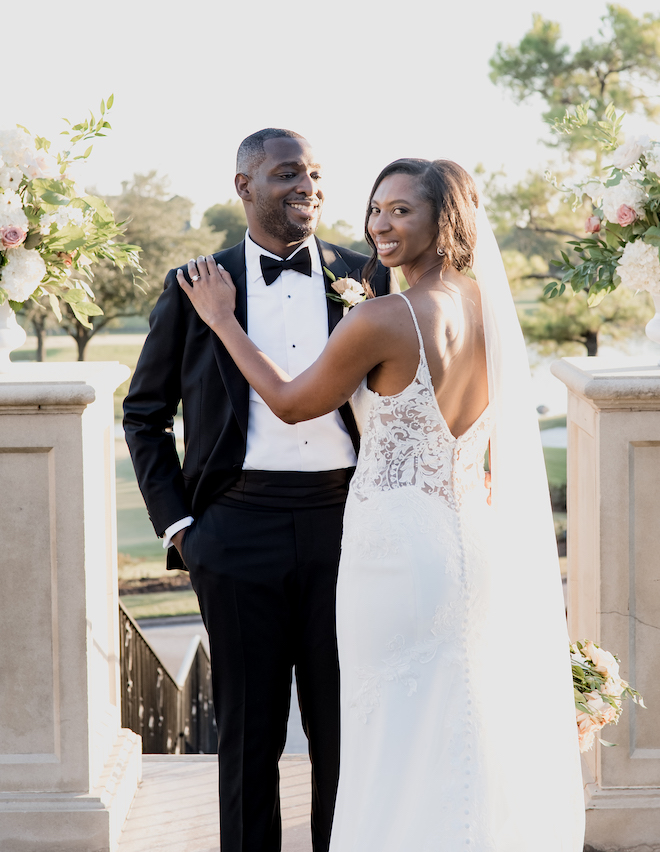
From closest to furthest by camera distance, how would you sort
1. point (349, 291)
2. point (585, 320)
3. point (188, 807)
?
point (349, 291)
point (188, 807)
point (585, 320)

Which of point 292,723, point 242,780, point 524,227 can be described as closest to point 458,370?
point 242,780

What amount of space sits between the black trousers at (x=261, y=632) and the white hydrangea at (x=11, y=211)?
127 cm

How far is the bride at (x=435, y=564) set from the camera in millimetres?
2482

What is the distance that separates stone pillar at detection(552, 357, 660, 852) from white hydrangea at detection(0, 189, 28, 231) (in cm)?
208

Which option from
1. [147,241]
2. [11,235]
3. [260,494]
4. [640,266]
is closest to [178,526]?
[260,494]

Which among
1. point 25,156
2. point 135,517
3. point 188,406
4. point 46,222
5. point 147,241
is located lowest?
point 135,517

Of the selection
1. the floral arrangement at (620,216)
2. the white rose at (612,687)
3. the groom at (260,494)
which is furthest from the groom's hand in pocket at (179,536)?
the floral arrangement at (620,216)

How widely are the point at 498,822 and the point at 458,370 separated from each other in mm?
1164

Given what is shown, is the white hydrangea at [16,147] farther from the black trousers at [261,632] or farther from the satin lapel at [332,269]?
the black trousers at [261,632]

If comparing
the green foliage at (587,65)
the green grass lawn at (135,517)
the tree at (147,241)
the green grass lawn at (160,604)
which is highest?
the green foliage at (587,65)

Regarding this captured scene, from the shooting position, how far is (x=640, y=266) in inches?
138

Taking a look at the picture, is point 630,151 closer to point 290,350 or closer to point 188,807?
point 290,350

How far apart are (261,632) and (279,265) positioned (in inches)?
45.4

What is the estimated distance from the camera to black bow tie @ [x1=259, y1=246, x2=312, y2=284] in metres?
3.08
